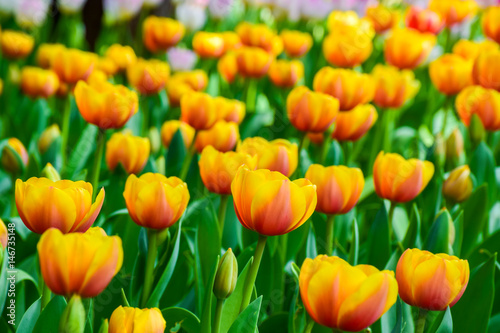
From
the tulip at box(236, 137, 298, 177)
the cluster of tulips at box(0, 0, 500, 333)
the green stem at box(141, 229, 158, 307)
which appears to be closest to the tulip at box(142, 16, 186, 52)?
the cluster of tulips at box(0, 0, 500, 333)

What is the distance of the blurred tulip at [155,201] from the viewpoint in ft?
2.77

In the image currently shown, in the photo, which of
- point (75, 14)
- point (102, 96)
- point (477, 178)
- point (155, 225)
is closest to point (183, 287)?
point (155, 225)

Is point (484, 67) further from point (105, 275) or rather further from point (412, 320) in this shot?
point (105, 275)

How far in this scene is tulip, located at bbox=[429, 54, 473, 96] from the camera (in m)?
1.66

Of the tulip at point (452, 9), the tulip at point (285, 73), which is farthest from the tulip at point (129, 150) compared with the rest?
the tulip at point (452, 9)

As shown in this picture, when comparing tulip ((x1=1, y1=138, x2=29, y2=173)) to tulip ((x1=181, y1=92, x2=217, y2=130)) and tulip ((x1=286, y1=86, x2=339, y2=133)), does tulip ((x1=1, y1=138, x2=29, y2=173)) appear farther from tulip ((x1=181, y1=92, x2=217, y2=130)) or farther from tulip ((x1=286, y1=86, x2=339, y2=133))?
tulip ((x1=286, y1=86, x2=339, y2=133))

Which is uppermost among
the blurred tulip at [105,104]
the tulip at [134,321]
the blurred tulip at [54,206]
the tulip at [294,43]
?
the blurred tulip at [54,206]

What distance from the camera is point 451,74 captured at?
5.44 feet

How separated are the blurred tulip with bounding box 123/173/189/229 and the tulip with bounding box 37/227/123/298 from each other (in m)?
0.20

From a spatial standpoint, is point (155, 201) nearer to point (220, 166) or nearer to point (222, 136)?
point (220, 166)

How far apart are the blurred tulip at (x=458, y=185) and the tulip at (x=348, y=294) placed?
22.9 inches

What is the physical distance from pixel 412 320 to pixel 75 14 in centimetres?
276

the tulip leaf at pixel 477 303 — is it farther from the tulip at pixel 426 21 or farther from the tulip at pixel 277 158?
the tulip at pixel 426 21

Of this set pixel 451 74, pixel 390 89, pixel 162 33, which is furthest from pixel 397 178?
pixel 162 33
